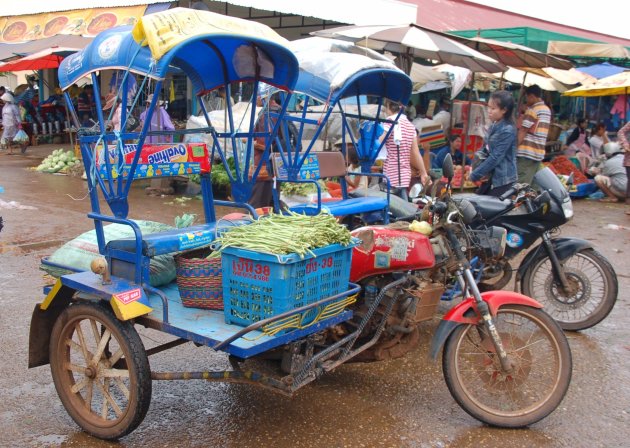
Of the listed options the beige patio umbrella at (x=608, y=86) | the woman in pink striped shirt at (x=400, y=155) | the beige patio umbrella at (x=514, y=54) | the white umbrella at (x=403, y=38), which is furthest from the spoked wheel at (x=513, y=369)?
the beige patio umbrella at (x=608, y=86)

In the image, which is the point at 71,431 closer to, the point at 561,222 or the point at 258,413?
the point at 258,413

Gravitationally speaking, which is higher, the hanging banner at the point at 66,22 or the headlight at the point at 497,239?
the hanging banner at the point at 66,22

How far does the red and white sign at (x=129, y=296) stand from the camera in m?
3.15

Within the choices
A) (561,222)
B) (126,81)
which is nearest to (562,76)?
(561,222)

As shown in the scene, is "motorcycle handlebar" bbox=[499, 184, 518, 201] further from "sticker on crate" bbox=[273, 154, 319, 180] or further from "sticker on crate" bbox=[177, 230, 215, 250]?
"sticker on crate" bbox=[177, 230, 215, 250]

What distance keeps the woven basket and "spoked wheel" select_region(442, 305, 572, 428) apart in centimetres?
131

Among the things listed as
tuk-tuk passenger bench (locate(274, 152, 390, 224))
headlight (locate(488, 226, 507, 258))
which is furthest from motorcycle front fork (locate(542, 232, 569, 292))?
tuk-tuk passenger bench (locate(274, 152, 390, 224))

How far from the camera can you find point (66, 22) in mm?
15844

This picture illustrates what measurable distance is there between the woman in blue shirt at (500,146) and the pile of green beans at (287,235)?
2.83 metres

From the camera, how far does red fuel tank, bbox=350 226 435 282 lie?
3.70m

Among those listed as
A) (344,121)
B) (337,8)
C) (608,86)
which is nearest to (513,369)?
(344,121)

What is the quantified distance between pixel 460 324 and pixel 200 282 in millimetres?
1443

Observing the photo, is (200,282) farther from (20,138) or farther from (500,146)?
(20,138)

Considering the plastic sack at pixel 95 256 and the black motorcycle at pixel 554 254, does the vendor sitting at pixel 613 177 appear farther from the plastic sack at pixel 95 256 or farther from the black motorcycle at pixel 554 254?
the plastic sack at pixel 95 256
